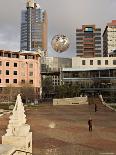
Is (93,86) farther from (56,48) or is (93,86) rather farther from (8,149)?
(8,149)

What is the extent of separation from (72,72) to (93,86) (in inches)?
337

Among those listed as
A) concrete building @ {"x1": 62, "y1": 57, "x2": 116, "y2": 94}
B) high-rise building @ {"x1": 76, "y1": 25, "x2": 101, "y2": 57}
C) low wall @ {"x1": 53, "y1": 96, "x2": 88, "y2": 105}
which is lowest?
low wall @ {"x1": 53, "y1": 96, "x2": 88, "y2": 105}

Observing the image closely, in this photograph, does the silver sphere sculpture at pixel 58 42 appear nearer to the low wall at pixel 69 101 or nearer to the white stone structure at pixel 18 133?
the low wall at pixel 69 101

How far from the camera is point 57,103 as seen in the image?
216 feet

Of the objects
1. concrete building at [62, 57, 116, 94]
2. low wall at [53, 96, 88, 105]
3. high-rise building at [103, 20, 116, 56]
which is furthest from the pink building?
high-rise building at [103, 20, 116, 56]

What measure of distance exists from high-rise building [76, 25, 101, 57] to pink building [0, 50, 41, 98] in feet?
310

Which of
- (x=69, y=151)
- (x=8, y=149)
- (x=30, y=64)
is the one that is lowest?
(x=69, y=151)

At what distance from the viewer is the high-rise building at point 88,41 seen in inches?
6964

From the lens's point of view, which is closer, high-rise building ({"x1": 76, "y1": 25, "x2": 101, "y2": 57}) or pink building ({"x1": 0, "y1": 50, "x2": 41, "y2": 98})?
pink building ({"x1": 0, "y1": 50, "x2": 41, "y2": 98})

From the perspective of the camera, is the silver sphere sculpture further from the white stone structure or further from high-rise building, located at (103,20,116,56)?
high-rise building, located at (103,20,116,56)

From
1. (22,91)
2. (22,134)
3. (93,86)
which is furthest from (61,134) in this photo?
(93,86)

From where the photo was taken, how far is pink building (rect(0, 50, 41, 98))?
7819 cm

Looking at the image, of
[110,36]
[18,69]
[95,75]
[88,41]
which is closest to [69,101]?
[18,69]

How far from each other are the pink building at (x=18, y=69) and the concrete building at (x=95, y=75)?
15.2 m
